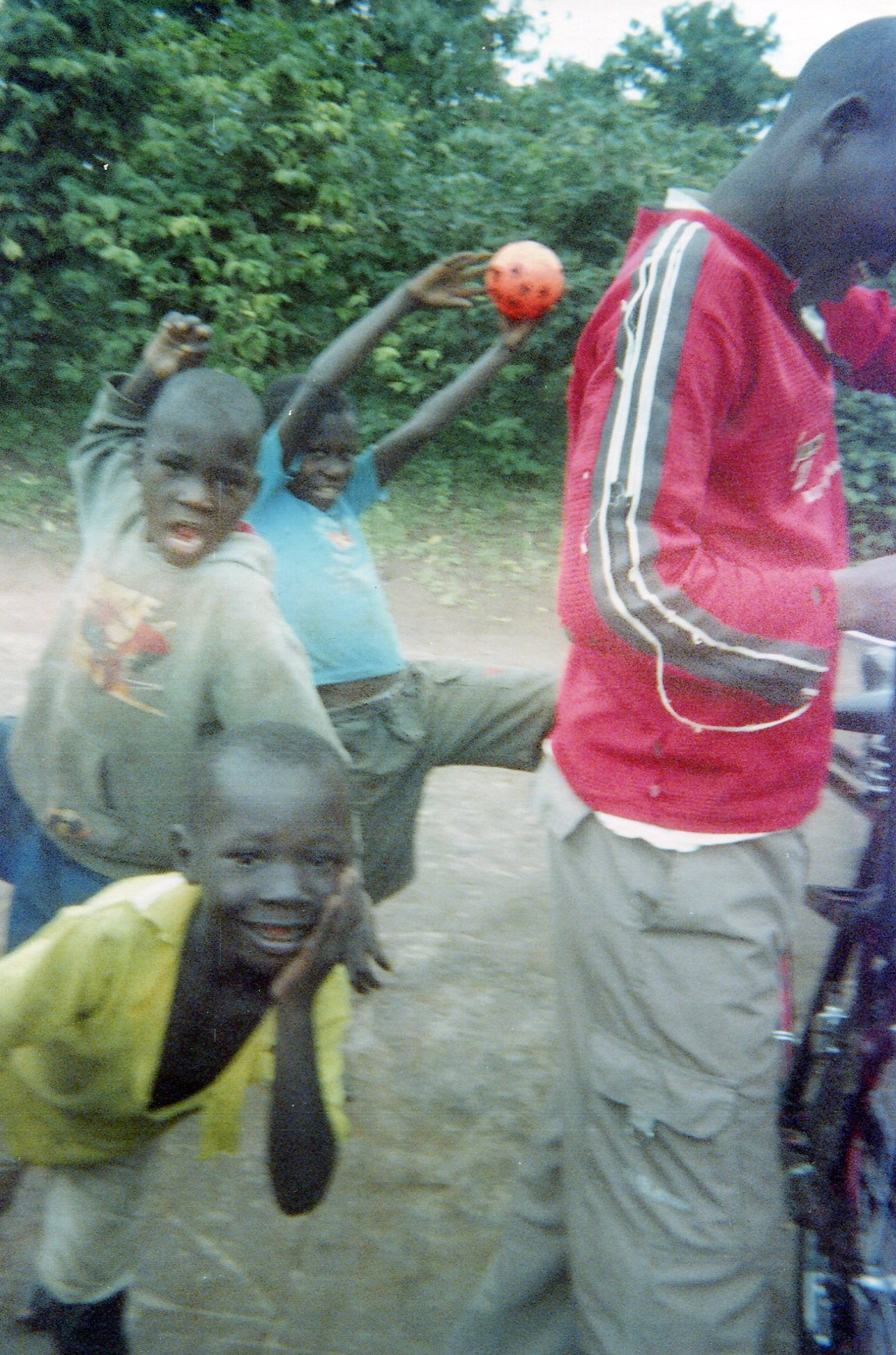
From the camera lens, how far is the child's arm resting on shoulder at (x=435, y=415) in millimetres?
3193

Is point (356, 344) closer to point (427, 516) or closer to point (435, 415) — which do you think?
point (435, 415)

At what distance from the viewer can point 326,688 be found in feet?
9.46

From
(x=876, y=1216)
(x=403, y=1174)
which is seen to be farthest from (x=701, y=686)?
(x=403, y=1174)

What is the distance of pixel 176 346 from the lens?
2.33 metres

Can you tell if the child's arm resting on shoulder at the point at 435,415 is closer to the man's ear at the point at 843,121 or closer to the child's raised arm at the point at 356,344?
the child's raised arm at the point at 356,344

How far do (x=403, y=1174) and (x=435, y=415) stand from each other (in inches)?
75.1

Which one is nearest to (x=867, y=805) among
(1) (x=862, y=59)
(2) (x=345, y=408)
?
(1) (x=862, y=59)

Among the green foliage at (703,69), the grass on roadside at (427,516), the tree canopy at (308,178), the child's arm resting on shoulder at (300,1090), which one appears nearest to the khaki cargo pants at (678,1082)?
the child's arm resting on shoulder at (300,1090)

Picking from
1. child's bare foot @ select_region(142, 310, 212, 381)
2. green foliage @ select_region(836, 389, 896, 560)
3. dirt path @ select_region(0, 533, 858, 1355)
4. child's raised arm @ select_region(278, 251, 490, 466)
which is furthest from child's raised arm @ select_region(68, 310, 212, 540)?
green foliage @ select_region(836, 389, 896, 560)

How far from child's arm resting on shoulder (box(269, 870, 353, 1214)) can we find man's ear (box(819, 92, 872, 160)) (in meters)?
1.17

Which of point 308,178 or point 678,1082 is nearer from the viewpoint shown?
point 678,1082

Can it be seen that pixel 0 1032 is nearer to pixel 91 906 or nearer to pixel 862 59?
pixel 91 906

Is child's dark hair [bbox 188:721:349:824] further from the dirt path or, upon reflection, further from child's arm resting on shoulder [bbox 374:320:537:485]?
child's arm resting on shoulder [bbox 374:320:537:485]

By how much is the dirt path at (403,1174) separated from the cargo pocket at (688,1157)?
0.77m
